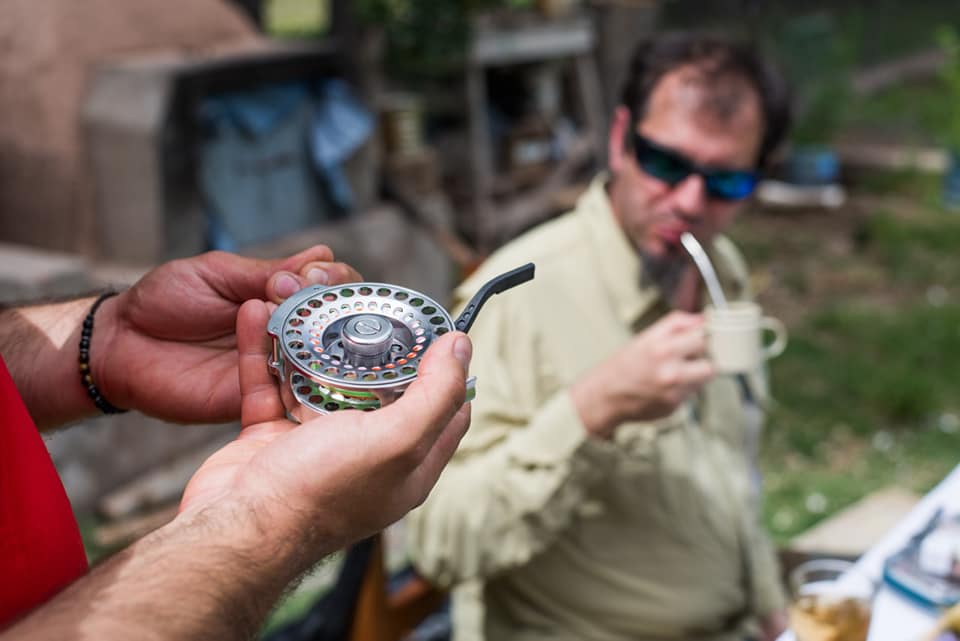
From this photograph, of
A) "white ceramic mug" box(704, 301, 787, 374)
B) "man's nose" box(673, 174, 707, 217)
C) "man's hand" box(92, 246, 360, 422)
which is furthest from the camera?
"man's nose" box(673, 174, 707, 217)

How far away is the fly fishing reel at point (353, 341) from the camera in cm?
117

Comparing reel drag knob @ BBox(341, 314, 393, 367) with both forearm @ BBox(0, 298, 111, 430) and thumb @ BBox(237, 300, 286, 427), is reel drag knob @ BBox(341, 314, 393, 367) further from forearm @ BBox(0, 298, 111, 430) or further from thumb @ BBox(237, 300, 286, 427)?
forearm @ BBox(0, 298, 111, 430)

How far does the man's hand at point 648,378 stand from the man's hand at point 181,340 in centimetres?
84

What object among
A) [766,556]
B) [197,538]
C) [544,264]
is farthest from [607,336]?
[197,538]

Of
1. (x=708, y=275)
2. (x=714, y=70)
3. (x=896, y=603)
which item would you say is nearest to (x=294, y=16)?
(x=714, y=70)

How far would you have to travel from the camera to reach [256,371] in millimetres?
1305

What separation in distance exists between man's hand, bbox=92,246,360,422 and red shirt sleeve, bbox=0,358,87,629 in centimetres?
33

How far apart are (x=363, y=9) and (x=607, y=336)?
452 centimetres

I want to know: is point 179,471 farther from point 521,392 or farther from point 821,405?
point 821,405

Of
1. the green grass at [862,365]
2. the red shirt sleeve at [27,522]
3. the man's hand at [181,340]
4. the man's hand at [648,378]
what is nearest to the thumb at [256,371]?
the man's hand at [181,340]

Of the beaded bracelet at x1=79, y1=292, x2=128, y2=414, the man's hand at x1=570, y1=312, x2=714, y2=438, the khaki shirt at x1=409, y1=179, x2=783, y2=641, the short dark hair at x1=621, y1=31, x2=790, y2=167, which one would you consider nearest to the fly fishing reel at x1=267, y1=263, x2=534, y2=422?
the beaded bracelet at x1=79, y1=292, x2=128, y2=414

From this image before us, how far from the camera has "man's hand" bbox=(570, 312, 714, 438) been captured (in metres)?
2.07

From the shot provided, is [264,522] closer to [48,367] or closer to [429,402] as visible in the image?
[429,402]

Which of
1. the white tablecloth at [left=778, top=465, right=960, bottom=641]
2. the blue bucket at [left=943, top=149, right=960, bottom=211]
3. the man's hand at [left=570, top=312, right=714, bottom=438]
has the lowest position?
the blue bucket at [left=943, top=149, right=960, bottom=211]
